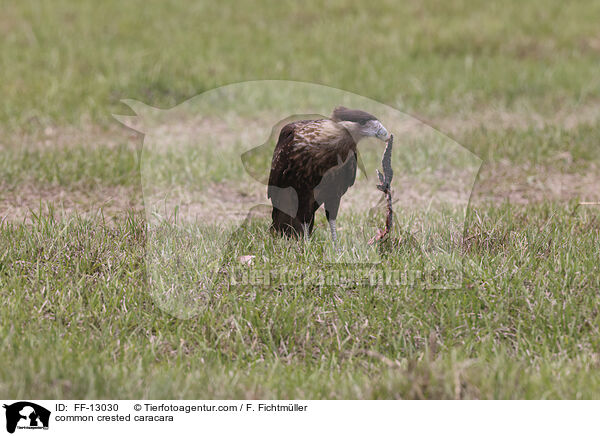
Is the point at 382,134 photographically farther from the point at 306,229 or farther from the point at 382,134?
the point at 306,229

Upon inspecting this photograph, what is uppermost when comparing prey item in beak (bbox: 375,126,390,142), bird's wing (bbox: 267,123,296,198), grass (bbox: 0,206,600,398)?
prey item in beak (bbox: 375,126,390,142)

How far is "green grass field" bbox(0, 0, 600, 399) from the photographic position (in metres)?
3.13

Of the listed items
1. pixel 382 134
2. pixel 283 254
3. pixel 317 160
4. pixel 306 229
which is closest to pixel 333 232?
pixel 306 229

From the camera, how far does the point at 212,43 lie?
9.71 metres

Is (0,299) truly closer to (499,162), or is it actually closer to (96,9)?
(499,162)

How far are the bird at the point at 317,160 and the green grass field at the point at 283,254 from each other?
0.30 metres

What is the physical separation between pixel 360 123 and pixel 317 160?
11.6 inches

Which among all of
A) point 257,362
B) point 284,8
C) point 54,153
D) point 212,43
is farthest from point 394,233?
point 284,8

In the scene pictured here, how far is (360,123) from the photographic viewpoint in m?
3.58
